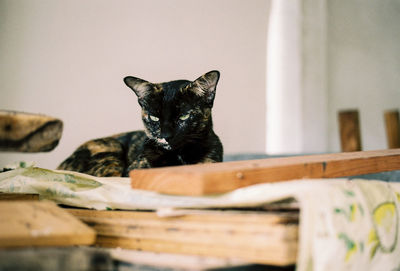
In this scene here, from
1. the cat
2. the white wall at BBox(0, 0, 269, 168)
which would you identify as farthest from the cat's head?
the white wall at BBox(0, 0, 269, 168)

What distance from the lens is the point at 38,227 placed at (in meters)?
0.51

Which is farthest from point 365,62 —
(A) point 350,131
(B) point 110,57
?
(B) point 110,57

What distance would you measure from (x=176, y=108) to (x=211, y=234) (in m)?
0.66

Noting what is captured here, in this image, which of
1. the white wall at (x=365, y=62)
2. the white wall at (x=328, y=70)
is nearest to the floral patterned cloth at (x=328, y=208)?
the white wall at (x=328, y=70)

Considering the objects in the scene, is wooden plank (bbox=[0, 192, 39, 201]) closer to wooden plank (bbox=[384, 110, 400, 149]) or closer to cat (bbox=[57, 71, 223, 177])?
cat (bbox=[57, 71, 223, 177])

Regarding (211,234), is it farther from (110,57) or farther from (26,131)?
(110,57)

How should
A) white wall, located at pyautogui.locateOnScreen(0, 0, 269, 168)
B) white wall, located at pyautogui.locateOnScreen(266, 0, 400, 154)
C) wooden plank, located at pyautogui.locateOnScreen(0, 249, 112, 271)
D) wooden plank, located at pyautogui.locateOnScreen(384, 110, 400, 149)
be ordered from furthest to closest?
white wall, located at pyautogui.locateOnScreen(266, 0, 400, 154) < wooden plank, located at pyautogui.locateOnScreen(384, 110, 400, 149) < white wall, located at pyautogui.locateOnScreen(0, 0, 269, 168) < wooden plank, located at pyautogui.locateOnScreen(0, 249, 112, 271)

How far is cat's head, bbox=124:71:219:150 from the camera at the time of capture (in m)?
1.15

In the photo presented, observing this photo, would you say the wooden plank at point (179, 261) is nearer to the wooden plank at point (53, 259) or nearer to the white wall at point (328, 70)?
the wooden plank at point (53, 259)

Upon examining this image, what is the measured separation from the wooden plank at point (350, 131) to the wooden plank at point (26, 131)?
5.59 feet

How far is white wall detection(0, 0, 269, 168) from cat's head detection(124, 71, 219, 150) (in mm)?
956

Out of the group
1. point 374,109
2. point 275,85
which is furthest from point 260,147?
point 374,109

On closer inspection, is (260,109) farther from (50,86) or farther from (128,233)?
(128,233)

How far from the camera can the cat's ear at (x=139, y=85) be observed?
1.20 meters
